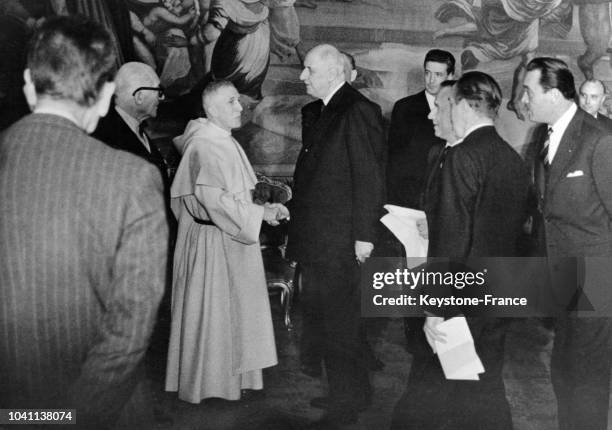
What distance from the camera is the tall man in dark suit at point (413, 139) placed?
4.42 meters

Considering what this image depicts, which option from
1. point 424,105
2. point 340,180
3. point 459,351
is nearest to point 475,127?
point 340,180

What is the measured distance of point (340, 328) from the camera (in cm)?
357

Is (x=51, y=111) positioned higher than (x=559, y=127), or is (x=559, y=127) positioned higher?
(x=559, y=127)

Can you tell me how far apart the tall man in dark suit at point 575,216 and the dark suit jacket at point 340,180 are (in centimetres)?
79

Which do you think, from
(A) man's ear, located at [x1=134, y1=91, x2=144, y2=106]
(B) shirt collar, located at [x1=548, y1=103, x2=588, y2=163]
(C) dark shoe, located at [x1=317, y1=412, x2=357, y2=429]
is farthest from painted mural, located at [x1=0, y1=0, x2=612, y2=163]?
(C) dark shoe, located at [x1=317, y1=412, x2=357, y2=429]

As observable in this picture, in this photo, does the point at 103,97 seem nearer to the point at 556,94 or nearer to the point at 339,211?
the point at 339,211

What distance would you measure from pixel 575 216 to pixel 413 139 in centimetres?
153

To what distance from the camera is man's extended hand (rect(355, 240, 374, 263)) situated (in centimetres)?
354

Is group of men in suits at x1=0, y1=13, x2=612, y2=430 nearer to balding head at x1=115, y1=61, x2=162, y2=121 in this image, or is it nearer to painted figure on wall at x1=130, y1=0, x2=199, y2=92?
balding head at x1=115, y1=61, x2=162, y2=121

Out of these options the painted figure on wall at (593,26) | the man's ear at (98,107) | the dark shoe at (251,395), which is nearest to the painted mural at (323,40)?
the painted figure on wall at (593,26)

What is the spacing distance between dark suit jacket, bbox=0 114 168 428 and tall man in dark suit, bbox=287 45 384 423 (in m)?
1.88

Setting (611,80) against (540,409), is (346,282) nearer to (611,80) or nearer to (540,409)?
(540,409)

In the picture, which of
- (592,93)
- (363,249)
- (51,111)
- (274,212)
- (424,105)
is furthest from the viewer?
(592,93)

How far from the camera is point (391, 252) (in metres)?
Answer: 4.59
